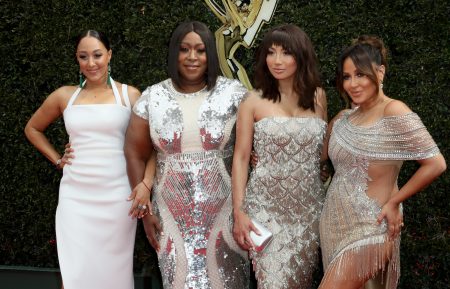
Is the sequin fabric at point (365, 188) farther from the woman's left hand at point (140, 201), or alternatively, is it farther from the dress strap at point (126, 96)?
the dress strap at point (126, 96)

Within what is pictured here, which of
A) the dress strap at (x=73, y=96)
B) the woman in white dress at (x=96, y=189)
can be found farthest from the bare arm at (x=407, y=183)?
the dress strap at (x=73, y=96)

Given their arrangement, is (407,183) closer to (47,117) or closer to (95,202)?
(95,202)

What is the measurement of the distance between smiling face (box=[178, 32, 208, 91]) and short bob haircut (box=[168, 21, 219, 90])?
0.02 m

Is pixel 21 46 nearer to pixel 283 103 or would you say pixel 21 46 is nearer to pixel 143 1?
pixel 143 1

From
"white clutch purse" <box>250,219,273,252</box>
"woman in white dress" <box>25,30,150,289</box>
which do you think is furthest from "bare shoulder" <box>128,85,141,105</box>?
"white clutch purse" <box>250,219,273,252</box>

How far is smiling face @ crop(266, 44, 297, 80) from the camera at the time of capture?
341cm

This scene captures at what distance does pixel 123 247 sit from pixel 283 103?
1327 mm

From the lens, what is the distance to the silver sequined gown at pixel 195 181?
360 centimetres

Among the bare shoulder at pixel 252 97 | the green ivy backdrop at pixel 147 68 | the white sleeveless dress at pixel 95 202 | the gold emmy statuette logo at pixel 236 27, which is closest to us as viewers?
the bare shoulder at pixel 252 97

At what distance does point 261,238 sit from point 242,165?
1.29 feet

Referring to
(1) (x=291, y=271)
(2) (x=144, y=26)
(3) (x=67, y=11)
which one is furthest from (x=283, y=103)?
(3) (x=67, y=11)

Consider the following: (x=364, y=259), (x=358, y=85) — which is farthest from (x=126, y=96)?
(x=364, y=259)

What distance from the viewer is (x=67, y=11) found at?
500 centimetres

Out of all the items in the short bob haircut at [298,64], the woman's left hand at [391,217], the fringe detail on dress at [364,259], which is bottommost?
the fringe detail on dress at [364,259]
